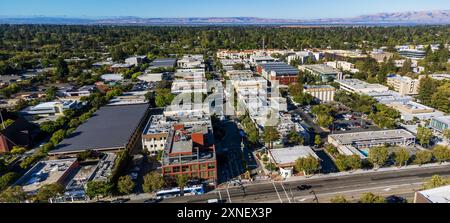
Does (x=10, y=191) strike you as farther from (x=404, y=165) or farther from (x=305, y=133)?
(x=404, y=165)

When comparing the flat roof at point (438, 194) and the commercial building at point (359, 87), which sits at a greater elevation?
the commercial building at point (359, 87)

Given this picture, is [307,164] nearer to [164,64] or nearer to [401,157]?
[401,157]

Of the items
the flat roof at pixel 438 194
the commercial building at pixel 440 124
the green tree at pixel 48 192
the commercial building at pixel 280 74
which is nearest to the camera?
the flat roof at pixel 438 194

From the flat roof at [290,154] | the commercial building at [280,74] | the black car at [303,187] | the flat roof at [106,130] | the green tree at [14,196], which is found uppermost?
the commercial building at [280,74]

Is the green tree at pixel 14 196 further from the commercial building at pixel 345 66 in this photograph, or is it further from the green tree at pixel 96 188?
the commercial building at pixel 345 66

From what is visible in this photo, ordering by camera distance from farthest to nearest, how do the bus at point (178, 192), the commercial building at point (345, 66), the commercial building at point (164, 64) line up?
the commercial building at point (164, 64)
the commercial building at point (345, 66)
the bus at point (178, 192)

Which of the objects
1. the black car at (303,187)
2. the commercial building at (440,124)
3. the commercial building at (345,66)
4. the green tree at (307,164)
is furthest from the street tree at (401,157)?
the commercial building at (345,66)
